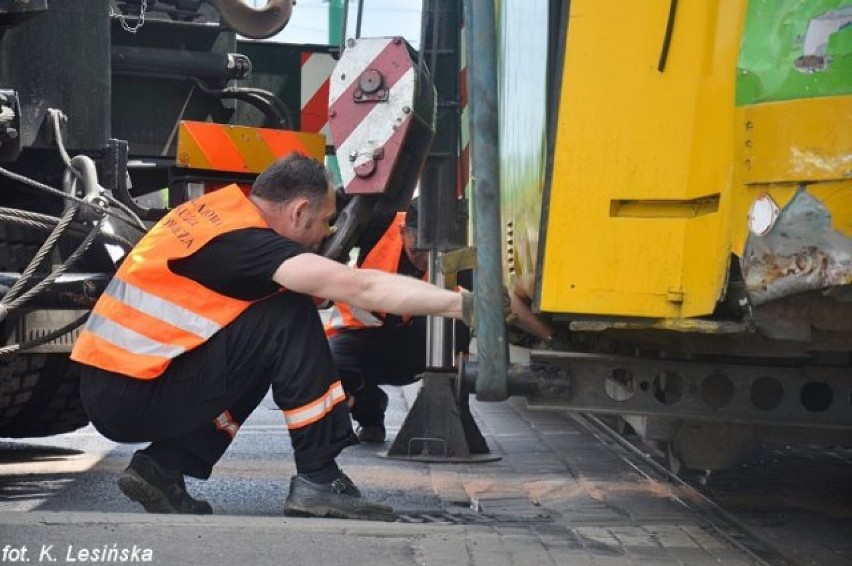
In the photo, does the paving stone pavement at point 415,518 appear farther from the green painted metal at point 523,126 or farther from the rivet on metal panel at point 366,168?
the rivet on metal panel at point 366,168

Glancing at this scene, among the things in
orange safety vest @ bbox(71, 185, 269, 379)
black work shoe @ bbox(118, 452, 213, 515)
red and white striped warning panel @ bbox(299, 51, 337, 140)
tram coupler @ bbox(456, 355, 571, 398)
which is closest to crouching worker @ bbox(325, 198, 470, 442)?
red and white striped warning panel @ bbox(299, 51, 337, 140)

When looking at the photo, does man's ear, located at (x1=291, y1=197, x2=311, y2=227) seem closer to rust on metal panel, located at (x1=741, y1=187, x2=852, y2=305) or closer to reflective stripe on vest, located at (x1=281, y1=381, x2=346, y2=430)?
reflective stripe on vest, located at (x1=281, y1=381, x2=346, y2=430)

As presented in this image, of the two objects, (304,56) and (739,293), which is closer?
(739,293)

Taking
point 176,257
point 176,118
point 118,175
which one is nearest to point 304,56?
point 176,118

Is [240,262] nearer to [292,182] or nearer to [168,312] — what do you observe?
[168,312]

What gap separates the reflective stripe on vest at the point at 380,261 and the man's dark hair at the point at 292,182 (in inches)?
91.0

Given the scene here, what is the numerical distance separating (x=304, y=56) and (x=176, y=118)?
29.3 inches

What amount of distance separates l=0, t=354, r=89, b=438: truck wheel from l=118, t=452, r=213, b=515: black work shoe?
1.10 metres

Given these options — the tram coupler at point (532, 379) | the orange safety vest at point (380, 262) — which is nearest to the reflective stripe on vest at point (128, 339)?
the tram coupler at point (532, 379)

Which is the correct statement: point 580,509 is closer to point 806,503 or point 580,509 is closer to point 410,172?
point 806,503

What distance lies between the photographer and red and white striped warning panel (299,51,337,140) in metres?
7.46

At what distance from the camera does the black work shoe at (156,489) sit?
5.02 metres

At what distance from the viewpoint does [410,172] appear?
680 cm

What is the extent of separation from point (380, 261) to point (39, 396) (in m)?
1.86
